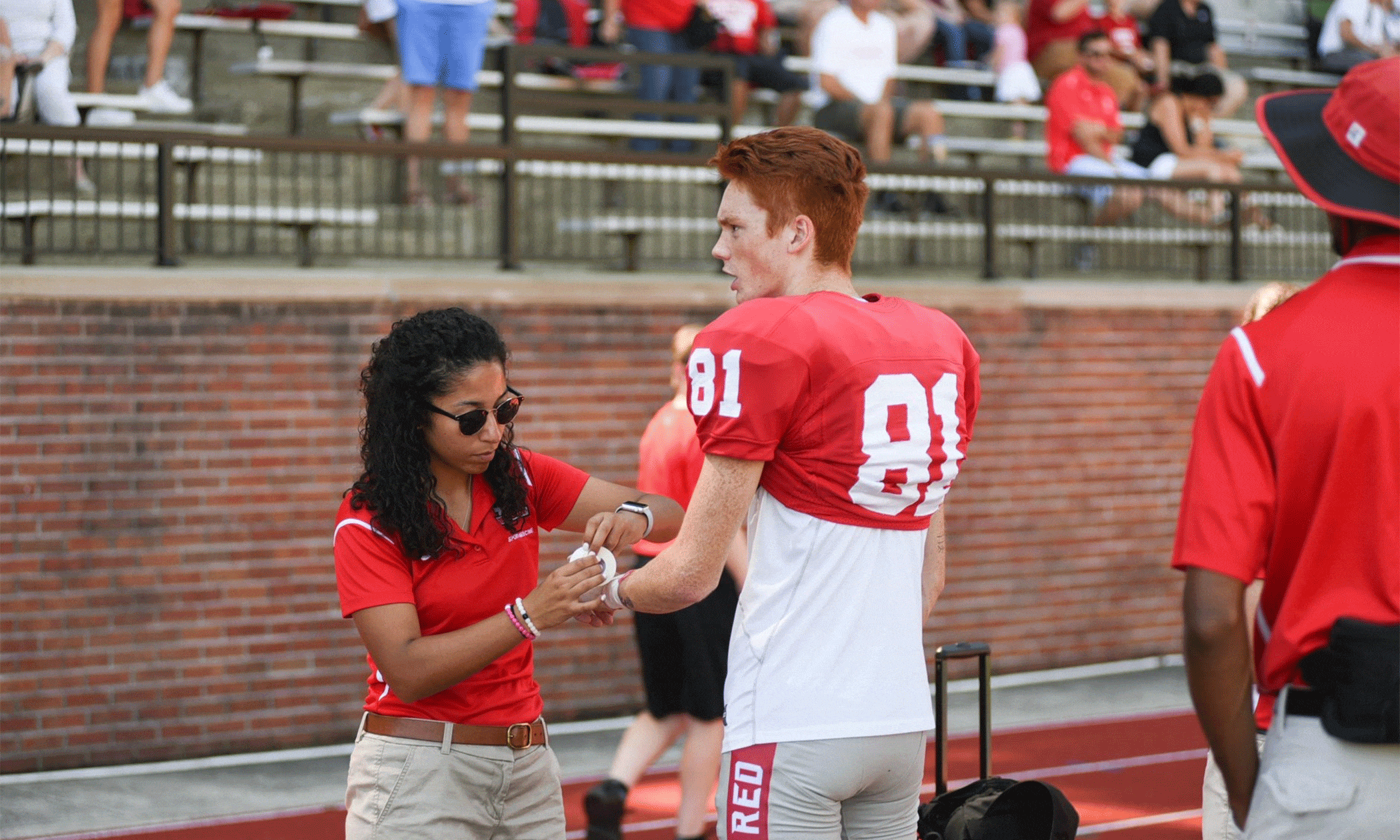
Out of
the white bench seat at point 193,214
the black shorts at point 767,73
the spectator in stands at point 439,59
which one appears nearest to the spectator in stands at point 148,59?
the white bench seat at point 193,214

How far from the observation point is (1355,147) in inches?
96.3

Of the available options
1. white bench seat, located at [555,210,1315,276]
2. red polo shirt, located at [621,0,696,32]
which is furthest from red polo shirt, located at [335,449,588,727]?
red polo shirt, located at [621,0,696,32]

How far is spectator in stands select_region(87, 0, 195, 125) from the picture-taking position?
973cm

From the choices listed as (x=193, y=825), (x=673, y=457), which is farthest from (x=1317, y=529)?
(x=193, y=825)

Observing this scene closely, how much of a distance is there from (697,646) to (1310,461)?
12.6 ft

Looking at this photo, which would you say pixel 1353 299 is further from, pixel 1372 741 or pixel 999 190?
pixel 999 190

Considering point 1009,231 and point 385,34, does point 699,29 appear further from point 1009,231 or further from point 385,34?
point 1009,231

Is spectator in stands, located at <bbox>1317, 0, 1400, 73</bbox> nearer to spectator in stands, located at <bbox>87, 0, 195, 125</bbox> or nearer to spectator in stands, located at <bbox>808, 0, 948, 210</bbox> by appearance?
spectator in stands, located at <bbox>808, 0, 948, 210</bbox>

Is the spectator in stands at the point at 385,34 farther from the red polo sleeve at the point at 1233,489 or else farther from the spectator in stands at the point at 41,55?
the red polo sleeve at the point at 1233,489

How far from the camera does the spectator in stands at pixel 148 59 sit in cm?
973

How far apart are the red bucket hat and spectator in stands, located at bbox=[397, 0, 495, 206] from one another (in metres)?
7.67

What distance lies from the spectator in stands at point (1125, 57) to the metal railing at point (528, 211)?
197 cm

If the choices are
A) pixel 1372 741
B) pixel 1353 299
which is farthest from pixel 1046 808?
pixel 1353 299

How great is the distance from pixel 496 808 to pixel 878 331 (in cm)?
135
